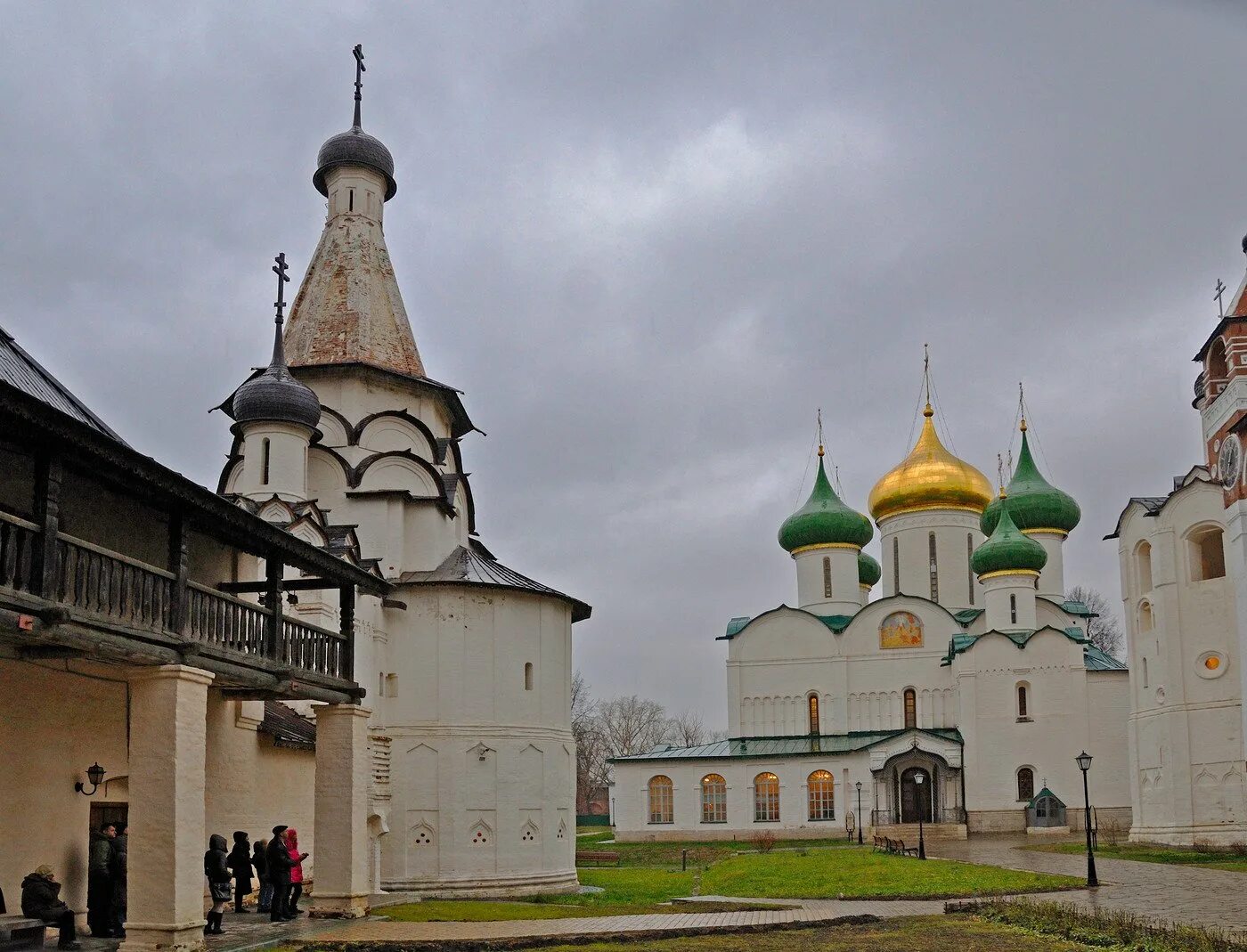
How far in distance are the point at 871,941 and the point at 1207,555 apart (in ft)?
76.4

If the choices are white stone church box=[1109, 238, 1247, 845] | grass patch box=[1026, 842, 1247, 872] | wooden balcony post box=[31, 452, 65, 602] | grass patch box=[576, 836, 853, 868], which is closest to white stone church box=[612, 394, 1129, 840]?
grass patch box=[576, 836, 853, 868]

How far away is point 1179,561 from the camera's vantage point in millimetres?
31172

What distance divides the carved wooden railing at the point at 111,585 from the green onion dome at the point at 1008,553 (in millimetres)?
33443

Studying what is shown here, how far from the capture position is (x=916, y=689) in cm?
4197

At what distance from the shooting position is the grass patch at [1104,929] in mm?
10578

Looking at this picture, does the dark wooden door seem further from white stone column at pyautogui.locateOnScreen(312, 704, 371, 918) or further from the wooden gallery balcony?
the wooden gallery balcony

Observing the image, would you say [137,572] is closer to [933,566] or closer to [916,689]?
[916,689]

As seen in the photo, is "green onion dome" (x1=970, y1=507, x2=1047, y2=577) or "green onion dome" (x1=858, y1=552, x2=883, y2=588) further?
"green onion dome" (x1=858, y1=552, x2=883, y2=588)

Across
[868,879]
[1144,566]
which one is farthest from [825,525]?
[868,879]

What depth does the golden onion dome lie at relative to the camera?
46312 millimetres

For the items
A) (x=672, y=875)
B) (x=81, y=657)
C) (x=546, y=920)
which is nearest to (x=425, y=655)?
(x=672, y=875)

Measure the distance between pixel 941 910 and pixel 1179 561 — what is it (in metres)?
18.4

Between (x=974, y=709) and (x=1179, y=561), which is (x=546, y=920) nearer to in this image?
(x=1179, y=561)

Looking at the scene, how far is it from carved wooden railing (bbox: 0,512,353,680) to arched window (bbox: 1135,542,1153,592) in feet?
79.3
